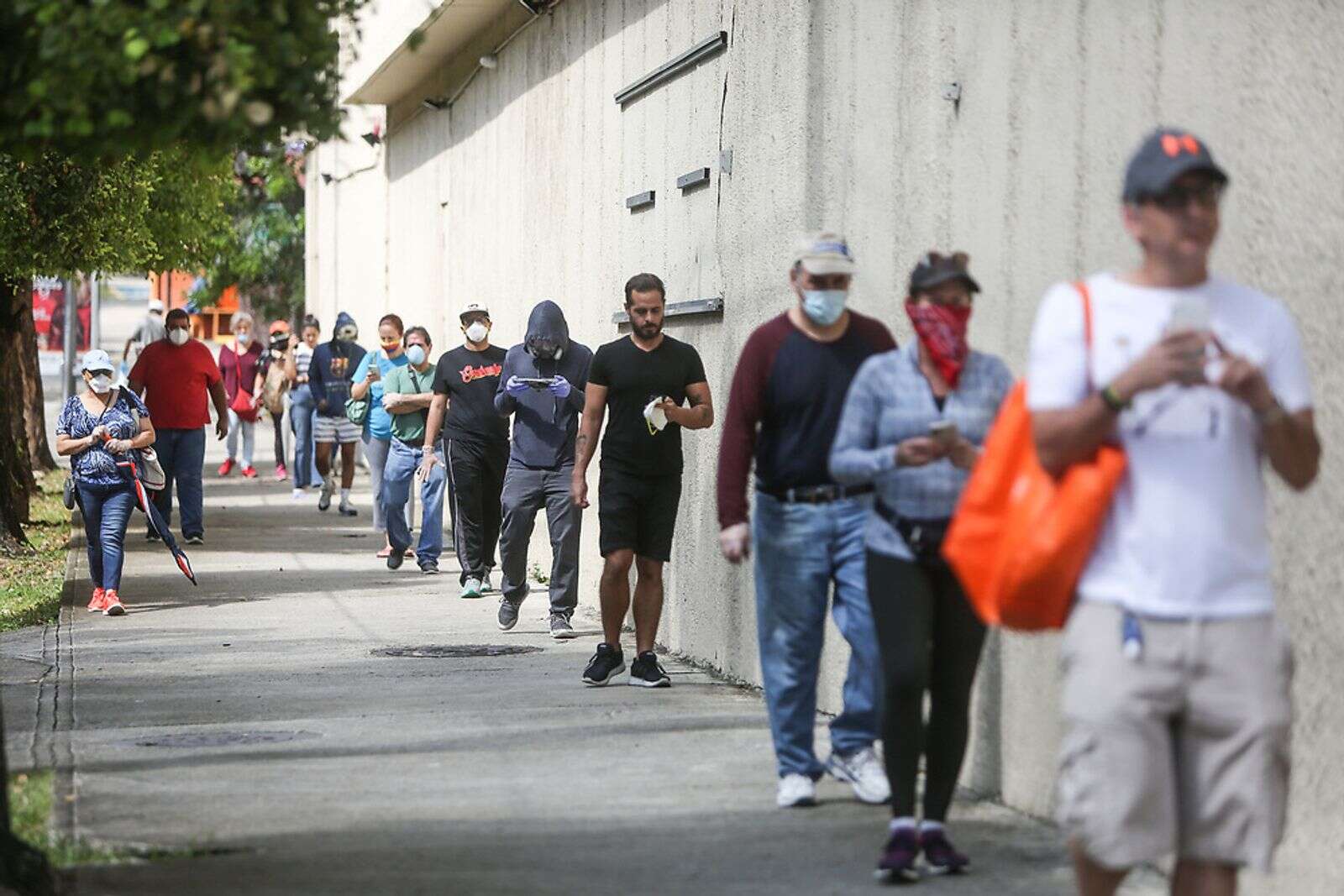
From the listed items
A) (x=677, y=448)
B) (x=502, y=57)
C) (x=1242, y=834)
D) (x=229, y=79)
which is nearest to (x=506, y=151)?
(x=502, y=57)

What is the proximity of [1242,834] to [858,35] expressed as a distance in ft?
17.7

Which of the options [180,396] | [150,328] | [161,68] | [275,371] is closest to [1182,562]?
[161,68]

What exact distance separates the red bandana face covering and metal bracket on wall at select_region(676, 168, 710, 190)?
17.1 ft

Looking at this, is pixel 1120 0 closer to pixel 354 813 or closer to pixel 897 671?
pixel 897 671

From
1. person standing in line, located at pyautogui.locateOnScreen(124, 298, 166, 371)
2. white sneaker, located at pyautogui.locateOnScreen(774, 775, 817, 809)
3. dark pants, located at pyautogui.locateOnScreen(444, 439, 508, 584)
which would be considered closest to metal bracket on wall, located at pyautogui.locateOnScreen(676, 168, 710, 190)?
dark pants, located at pyautogui.locateOnScreen(444, 439, 508, 584)

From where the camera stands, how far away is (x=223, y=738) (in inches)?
359

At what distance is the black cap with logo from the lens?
14.0 ft

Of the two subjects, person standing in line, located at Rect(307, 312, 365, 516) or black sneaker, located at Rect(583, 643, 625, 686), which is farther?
person standing in line, located at Rect(307, 312, 365, 516)

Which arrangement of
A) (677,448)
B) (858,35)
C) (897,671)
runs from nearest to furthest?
(897,671)
(858,35)
(677,448)

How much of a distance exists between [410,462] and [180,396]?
10.1 feet

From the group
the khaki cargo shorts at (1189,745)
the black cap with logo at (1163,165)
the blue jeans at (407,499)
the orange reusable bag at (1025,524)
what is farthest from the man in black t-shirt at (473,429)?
the khaki cargo shorts at (1189,745)

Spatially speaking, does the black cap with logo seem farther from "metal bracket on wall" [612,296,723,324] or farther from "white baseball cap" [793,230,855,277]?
"metal bracket on wall" [612,296,723,324]

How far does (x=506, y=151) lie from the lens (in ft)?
58.7

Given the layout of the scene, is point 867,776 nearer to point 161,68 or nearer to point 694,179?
point 161,68
